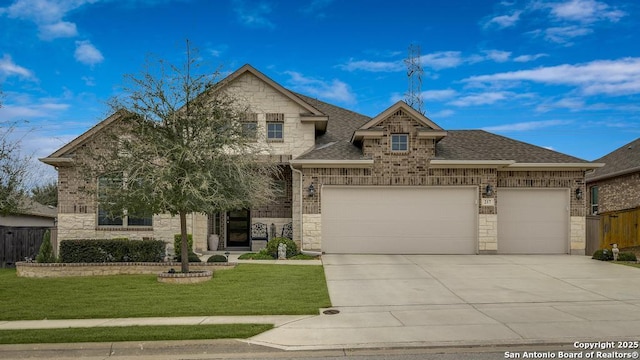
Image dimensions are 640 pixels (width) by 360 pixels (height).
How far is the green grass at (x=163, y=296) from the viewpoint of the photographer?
9.80m

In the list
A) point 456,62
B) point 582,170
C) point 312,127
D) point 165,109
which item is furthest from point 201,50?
point 582,170

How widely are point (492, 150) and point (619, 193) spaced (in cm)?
860

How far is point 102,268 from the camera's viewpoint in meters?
15.1

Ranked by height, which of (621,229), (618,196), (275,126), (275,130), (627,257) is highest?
(275,126)

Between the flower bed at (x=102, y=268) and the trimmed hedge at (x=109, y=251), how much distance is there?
0.71 m

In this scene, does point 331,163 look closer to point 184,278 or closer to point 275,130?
point 275,130

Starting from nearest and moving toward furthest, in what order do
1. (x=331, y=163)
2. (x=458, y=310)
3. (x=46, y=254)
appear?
(x=458, y=310)
(x=46, y=254)
(x=331, y=163)

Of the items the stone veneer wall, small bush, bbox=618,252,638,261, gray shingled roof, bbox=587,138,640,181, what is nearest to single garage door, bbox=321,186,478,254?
small bush, bbox=618,252,638,261

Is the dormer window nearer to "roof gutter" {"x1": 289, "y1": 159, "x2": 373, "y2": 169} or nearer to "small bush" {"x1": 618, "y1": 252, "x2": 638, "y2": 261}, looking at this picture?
"roof gutter" {"x1": 289, "y1": 159, "x2": 373, "y2": 169}

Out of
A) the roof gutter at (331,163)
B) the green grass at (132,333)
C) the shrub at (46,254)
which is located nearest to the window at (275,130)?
the roof gutter at (331,163)

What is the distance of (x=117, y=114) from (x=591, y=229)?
17.0m

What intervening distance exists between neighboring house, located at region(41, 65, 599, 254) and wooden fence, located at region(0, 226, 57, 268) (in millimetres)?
1506

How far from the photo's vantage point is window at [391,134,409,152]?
62.4 ft

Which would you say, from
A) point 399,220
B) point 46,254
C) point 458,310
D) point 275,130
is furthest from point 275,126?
point 458,310
